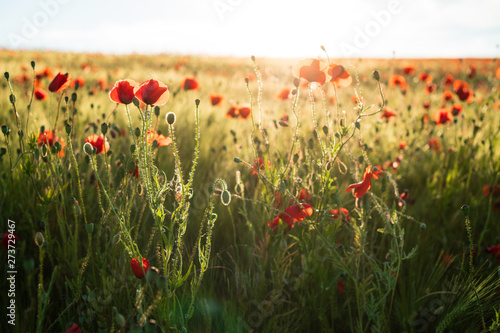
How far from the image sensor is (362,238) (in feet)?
3.47

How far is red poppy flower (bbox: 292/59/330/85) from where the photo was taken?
125 cm

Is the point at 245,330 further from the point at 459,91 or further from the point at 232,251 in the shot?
the point at 459,91

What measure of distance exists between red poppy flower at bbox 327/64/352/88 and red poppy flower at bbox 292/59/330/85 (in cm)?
2

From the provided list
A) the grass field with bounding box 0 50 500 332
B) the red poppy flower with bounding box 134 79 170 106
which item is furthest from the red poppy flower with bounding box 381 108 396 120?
the red poppy flower with bounding box 134 79 170 106

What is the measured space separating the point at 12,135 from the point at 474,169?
2614 millimetres

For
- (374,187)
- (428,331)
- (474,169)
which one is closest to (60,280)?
(428,331)

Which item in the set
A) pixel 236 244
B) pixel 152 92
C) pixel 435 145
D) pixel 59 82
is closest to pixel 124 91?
pixel 152 92

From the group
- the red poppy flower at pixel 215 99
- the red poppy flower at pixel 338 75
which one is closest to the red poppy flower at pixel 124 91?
the red poppy flower at pixel 338 75

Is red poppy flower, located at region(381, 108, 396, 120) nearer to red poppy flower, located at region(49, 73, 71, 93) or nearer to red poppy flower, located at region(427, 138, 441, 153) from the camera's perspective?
red poppy flower, located at region(427, 138, 441, 153)

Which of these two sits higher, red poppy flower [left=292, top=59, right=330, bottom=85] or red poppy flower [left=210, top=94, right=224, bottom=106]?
red poppy flower [left=292, top=59, right=330, bottom=85]

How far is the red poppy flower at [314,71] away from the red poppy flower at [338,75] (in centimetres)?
2

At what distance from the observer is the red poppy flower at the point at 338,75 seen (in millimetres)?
1260

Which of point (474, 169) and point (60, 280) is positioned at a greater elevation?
point (474, 169)

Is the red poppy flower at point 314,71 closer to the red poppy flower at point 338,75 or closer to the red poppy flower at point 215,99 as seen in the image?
the red poppy flower at point 338,75
